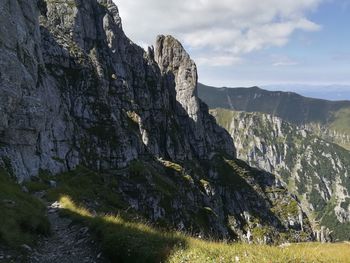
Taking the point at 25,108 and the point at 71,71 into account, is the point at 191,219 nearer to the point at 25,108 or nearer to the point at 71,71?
the point at 71,71

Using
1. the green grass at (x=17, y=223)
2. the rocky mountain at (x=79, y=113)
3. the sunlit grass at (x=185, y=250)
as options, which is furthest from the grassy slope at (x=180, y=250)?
the rocky mountain at (x=79, y=113)

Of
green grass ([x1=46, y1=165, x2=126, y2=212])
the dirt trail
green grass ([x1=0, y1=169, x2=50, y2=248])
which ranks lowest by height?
green grass ([x1=46, y1=165, x2=126, y2=212])

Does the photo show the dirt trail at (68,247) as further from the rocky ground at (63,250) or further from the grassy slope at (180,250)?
the grassy slope at (180,250)

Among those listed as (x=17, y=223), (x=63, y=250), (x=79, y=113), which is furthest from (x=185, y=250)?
(x=79, y=113)

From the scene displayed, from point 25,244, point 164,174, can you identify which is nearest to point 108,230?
point 25,244

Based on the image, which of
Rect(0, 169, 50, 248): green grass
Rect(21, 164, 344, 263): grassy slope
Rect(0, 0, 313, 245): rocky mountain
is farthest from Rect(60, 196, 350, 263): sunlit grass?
Rect(0, 0, 313, 245): rocky mountain

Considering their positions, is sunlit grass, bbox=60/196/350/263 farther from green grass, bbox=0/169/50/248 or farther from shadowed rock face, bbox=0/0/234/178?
shadowed rock face, bbox=0/0/234/178

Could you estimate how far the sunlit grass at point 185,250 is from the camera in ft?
44.3

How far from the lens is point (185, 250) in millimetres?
14945

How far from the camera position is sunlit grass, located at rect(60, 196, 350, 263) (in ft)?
44.3

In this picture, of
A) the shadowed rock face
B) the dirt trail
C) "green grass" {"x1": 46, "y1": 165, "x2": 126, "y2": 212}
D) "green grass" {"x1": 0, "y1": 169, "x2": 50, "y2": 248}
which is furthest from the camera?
"green grass" {"x1": 46, "y1": 165, "x2": 126, "y2": 212}

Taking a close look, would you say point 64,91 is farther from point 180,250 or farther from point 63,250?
point 180,250

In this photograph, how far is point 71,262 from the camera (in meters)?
16.4

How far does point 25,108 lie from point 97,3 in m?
162
